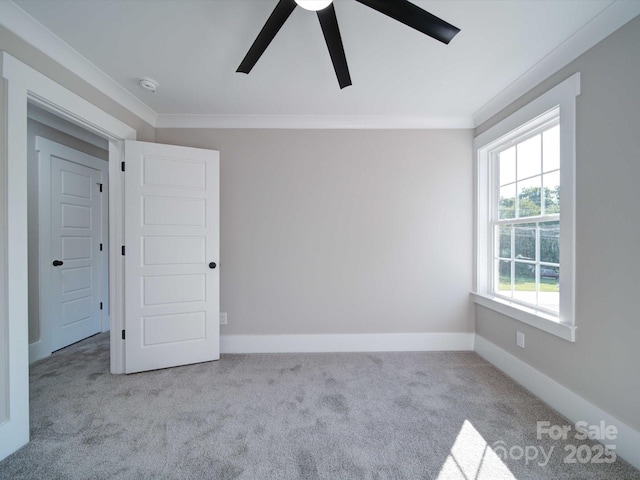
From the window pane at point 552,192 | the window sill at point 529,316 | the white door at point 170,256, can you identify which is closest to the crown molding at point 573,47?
the window pane at point 552,192

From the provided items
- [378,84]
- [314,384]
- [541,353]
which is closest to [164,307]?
[314,384]

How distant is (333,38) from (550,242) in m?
2.08

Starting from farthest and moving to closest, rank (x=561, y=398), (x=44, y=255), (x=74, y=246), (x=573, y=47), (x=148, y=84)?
(x=74, y=246)
(x=44, y=255)
(x=148, y=84)
(x=561, y=398)
(x=573, y=47)

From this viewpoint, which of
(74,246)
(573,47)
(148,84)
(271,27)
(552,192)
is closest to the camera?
(271,27)

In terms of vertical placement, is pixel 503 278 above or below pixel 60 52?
below

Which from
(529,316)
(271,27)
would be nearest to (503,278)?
(529,316)

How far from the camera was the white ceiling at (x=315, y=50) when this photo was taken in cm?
151

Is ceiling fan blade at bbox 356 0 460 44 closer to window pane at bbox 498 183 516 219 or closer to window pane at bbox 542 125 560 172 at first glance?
window pane at bbox 542 125 560 172

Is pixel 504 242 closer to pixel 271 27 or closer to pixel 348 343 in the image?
pixel 348 343

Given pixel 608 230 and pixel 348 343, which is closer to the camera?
pixel 608 230

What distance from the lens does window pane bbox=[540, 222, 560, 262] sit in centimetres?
197

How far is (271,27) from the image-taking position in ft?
4.32

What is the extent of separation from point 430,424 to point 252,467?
1111mm

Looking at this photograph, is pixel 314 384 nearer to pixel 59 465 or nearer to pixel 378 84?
pixel 59 465
